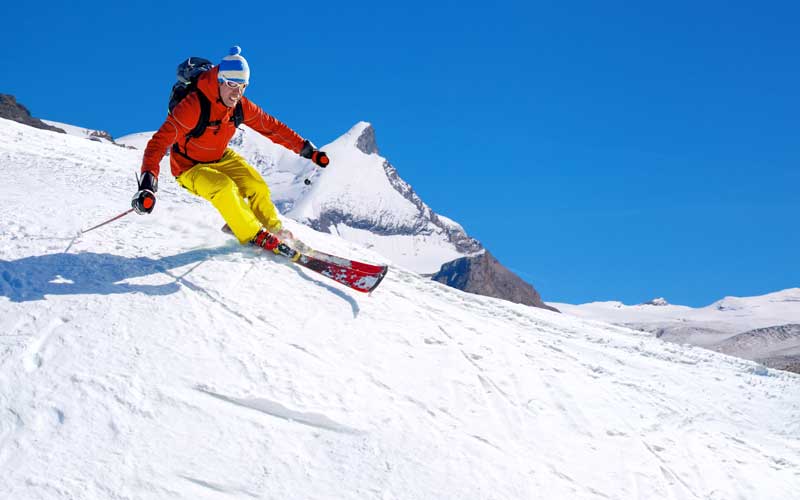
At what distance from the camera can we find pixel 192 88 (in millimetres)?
8930

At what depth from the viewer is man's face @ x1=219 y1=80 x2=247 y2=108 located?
8750 millimetres

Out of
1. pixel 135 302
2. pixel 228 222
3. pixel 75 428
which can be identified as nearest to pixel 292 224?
pixel 228 222

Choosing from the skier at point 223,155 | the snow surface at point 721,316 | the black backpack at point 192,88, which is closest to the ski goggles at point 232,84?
the skier at point 223,155

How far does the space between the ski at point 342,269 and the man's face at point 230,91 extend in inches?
77.2

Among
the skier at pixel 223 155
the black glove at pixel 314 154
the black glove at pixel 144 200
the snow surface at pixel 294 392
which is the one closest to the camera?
the snow surface at pixel 294 392

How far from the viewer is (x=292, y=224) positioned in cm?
1341

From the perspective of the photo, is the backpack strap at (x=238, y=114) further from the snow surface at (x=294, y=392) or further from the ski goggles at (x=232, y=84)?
the snow surface at (x=294, y=392)

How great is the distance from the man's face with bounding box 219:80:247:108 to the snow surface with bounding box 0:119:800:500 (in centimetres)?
195

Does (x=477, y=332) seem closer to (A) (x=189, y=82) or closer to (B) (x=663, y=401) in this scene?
(B) (x=663, y=401)

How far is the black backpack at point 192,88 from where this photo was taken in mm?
8891

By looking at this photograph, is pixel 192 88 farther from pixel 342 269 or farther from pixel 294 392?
pixel 294 392

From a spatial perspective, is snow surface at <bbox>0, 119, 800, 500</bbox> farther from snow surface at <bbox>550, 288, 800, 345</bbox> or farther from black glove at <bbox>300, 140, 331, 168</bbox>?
snow surface at <bbox>550, 288, 800, 345</bbox>

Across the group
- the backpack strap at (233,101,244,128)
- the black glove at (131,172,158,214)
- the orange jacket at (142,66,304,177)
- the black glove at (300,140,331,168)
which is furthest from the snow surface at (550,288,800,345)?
the black glove at (131,172,158,214)

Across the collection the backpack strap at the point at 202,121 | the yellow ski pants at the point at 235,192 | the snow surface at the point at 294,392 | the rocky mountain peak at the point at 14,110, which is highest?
the rocky mountain peak at the point at 14,110
